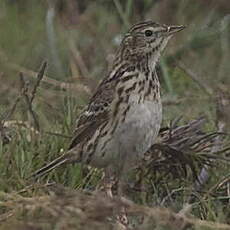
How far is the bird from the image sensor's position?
4.84 m

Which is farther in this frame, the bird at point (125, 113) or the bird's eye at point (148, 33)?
the bird's eye at point (148, 33)

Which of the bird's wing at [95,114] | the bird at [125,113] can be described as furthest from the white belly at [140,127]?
the bird's wing at [95,114]

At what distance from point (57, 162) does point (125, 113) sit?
0.49 m

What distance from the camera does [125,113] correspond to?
15.9ft

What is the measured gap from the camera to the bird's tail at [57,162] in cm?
497

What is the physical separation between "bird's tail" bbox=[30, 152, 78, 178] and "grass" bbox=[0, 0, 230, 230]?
4 cm

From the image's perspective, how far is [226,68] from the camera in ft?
25.4

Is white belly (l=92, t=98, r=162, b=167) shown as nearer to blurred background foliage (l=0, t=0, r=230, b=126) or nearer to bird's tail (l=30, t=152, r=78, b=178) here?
bird's tail (l=30, t=152, r=78, b=178)

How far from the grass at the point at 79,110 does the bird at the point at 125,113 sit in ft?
0.48

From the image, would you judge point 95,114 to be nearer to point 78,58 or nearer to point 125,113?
point 125,113

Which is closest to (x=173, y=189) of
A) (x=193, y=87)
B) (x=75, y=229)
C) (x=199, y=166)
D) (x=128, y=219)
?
(x=199, y=166)

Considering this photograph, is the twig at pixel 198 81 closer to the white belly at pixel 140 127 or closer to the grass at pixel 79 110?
the grass at pixel 79 110

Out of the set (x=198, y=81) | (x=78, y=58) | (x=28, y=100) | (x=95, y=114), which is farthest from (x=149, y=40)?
(x=78, y=58)

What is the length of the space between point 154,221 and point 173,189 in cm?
119
